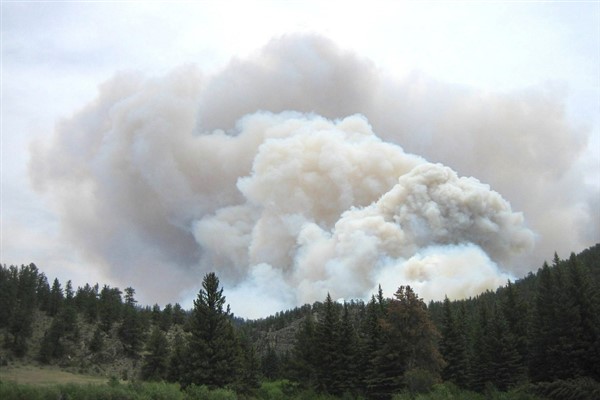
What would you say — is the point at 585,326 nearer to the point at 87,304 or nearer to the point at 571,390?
the point at 571,390

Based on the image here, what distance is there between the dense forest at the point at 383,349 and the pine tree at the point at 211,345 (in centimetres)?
9

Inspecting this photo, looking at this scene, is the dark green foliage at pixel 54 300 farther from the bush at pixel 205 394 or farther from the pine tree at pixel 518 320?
the pine tree at pixel 518 320

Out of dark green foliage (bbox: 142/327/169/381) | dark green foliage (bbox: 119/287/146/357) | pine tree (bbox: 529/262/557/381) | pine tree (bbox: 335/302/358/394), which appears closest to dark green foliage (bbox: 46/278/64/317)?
dark green foliage (bbox: 119/287/146/357)

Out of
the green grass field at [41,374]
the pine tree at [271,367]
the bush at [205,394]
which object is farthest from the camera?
the pine tree at [271,367]

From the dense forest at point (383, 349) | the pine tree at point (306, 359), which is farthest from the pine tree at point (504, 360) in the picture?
the pine tree at point (306, 359)

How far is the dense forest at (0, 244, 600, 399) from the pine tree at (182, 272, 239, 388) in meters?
0.09

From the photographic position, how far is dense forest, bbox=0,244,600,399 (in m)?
51.0

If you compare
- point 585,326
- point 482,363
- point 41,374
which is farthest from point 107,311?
point 585,326

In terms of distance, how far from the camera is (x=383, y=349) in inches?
2232

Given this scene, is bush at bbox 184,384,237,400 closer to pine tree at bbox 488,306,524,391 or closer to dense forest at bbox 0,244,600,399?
dense forest at bbox 0,244,600,399

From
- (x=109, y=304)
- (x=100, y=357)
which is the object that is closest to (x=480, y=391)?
(x=100, y=357)

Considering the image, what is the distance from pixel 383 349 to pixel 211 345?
685 inches

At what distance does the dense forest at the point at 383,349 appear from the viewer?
5100 centimetres

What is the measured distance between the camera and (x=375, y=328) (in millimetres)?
63656
